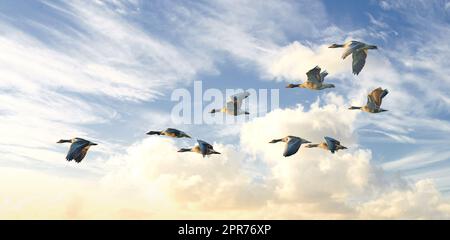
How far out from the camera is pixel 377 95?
131 feet

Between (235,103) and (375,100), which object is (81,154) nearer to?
(235,103)

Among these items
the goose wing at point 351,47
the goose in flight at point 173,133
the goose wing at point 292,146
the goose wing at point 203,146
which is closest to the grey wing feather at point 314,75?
the goose wing at point 351,47

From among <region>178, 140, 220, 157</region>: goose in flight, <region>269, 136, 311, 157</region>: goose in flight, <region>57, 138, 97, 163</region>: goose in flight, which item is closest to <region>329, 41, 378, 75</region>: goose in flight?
<region>269, 136, 311, 157</region>: goose in flight

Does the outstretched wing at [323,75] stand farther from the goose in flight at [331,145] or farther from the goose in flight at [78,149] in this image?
the goose in flight at [78,149]

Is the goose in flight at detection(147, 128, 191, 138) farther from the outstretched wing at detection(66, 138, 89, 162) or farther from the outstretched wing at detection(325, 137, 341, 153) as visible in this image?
the outstretched wing at detection(325, 137, 341, 153)

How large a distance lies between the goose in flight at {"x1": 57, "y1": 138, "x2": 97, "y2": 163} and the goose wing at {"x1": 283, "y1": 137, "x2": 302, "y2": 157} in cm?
1192

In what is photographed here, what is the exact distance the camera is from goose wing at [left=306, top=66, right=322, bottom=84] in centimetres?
3950

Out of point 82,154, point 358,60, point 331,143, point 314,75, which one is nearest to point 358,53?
point 358,60

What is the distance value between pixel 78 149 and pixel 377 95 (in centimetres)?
2126

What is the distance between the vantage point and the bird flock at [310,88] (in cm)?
3356
